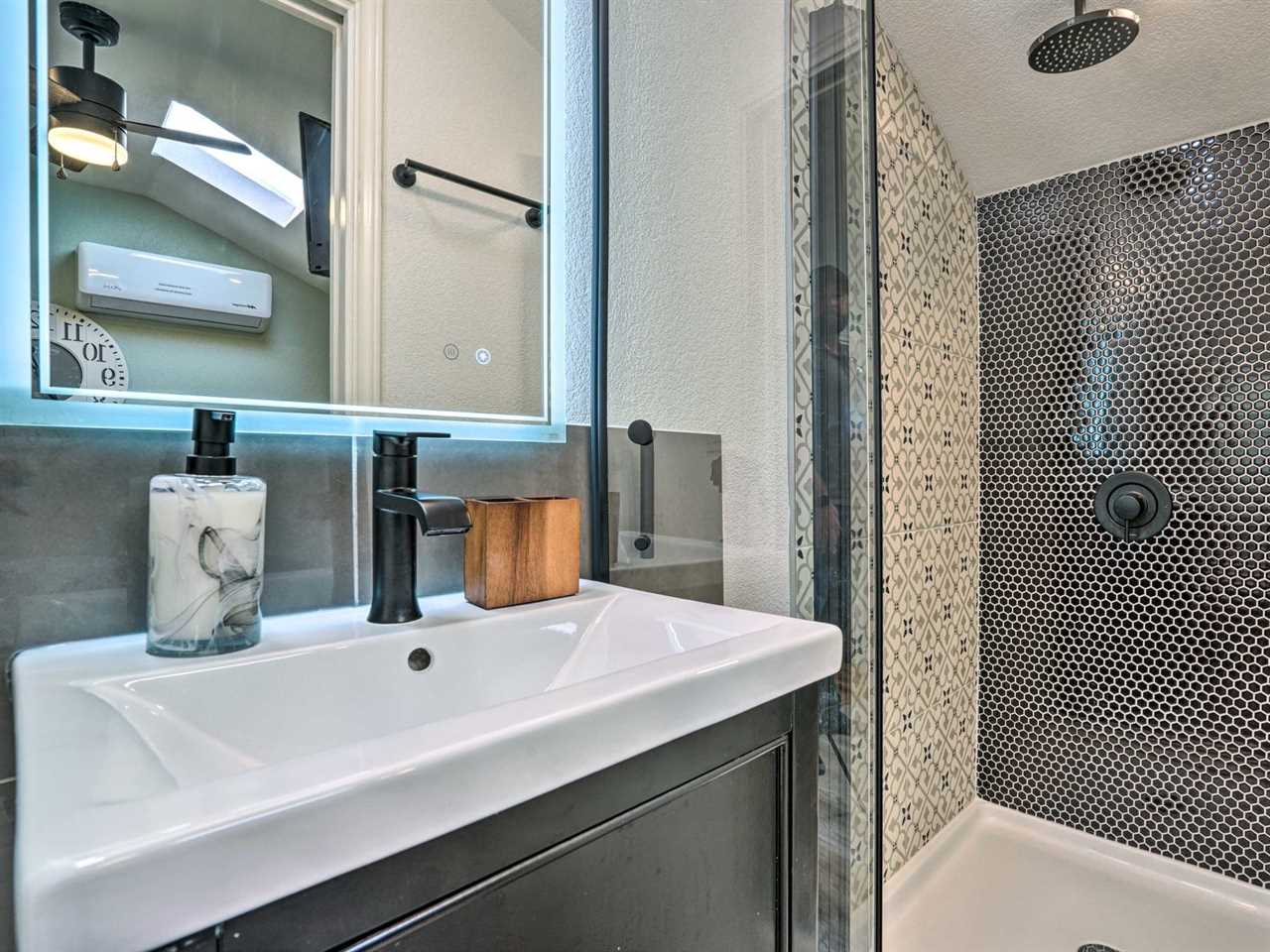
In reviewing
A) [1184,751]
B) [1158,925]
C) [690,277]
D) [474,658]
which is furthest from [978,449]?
[474,658]

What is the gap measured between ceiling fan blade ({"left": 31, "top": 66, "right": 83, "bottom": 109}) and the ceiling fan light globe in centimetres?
1

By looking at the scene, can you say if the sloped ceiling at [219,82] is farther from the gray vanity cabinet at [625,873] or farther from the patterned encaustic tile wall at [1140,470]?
the patterned encaustic tile wall at [1140,470]

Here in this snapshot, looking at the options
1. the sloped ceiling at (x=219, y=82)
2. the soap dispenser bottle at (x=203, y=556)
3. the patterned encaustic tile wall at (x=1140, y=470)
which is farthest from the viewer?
the patterned encaustic tile wall at (x=1140, y=470)

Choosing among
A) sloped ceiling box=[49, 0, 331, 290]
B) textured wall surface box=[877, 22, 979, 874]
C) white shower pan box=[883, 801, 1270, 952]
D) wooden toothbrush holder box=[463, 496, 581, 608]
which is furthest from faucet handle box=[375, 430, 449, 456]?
white shower pan box=[883, 801, 1270, 952]

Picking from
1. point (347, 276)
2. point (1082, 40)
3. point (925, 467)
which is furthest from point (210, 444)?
point (1082, 40)

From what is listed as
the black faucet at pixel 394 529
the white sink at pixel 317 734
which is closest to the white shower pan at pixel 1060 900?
the white sink at pixel 317 734

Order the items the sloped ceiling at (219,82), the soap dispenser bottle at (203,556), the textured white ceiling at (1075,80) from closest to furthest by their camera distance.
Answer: the soap dispenser bottle at (203,556) < the sloped ceiling at (219,82) < the textured white ceiling at (1075,80)

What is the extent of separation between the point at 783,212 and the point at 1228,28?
1329 millimetres

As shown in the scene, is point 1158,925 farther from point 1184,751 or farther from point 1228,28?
point 1228,28

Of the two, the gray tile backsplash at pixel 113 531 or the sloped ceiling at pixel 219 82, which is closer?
the gray tile backsplash at pixel 113 531

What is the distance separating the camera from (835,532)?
0.79 meters

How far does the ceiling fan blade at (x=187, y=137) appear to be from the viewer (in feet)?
2.21

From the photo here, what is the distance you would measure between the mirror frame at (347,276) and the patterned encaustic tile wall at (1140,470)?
149 cm

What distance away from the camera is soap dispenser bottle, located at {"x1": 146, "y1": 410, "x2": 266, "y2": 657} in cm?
57
